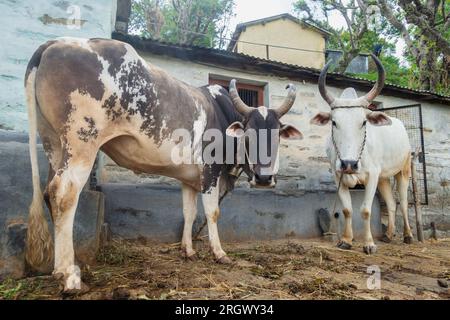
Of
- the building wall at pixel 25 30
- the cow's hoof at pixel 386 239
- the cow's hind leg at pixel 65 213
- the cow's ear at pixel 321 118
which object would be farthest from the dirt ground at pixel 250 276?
the building wall at pixel 25 30

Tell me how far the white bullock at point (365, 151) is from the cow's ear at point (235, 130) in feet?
4.93

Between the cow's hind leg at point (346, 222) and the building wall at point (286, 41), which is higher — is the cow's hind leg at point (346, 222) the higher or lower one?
the lower one

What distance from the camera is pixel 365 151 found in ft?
17.8

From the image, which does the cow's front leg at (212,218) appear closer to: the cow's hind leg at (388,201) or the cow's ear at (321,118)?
the cow's ear at (321,118)

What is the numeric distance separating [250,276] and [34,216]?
78.4 inches

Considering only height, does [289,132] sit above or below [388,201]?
above

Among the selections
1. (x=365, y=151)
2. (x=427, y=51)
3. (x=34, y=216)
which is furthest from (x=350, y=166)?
(x=427, y=51)

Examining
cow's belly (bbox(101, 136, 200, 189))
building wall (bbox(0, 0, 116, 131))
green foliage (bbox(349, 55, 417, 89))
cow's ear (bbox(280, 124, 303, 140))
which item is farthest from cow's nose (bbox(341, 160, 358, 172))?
green foliage (bbox(349, 55, 417, 89))

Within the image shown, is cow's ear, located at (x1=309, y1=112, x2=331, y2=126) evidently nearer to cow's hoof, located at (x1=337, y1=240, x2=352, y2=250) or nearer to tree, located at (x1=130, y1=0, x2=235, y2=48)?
cow's hoof, located at (x1=337, y1=240, x2=352, y2=250)

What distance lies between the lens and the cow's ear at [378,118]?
5102mm

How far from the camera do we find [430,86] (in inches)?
439

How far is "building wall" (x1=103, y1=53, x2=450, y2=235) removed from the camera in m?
6.39

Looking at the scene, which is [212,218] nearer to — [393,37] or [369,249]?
[369,249]

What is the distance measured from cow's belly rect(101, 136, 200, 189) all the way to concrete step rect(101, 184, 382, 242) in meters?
1.58
